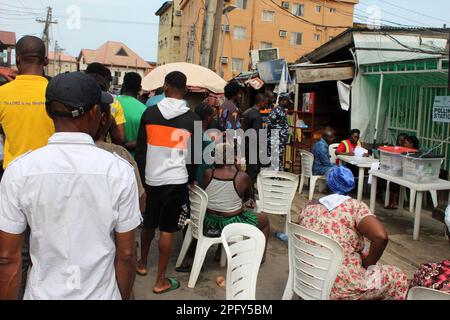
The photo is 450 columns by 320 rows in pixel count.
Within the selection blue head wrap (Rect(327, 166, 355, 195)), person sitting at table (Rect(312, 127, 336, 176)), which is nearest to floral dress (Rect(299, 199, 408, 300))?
blue head wrap (Rect(327, 166, 355, 195))

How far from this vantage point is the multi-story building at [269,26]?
37781 mm

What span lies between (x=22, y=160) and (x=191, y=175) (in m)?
2.38

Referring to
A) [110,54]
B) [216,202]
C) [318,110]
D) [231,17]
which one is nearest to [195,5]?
[231,17]

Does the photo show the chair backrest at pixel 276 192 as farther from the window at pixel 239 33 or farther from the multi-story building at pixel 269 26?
the window at pixel 239 33

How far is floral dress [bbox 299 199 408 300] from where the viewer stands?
9.16 feet

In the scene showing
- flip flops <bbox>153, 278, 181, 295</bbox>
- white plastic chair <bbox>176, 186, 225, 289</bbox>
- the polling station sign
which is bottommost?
flip flops <bbox>153, 278, 181, 295</bbox>

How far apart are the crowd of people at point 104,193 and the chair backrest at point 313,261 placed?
5.0 inches

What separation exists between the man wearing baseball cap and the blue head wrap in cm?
185

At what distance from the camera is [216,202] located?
4.01 meters

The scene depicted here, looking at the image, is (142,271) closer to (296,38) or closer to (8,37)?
(296,38)

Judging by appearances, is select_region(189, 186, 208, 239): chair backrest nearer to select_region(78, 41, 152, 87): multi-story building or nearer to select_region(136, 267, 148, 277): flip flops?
select_region(136, 267, 148, 277): flip flops

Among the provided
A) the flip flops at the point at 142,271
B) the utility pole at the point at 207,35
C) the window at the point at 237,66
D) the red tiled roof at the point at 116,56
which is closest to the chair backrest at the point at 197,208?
the flip flops at the point at 142,271

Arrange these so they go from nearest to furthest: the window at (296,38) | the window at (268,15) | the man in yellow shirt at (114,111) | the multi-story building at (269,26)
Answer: the man in yellow shirt at (114,111)
the multi-story building at (269,26)
the window at (268,15)
the window at (296,38)
